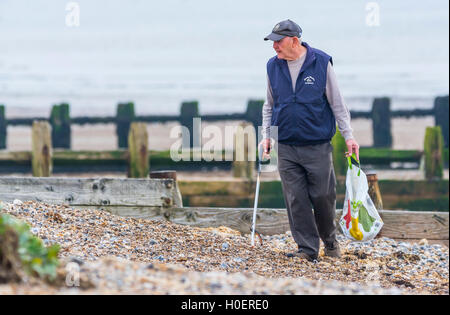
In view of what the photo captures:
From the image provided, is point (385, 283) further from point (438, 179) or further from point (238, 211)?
point (438, 179)

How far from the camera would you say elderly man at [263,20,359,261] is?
6902 mm

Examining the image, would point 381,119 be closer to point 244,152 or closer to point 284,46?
point 244,152

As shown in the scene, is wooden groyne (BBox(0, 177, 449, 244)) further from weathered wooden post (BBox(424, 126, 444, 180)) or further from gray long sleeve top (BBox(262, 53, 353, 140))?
weathered wooden post (BBox(424, 126, 444, 180))

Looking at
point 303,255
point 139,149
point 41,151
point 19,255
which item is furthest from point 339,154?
point 19,255

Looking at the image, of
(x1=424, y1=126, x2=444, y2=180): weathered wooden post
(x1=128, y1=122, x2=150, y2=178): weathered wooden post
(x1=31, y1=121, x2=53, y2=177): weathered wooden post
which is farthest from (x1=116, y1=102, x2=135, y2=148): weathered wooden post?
(x1=424, y1=126, x2=444, y2=180): weathered wooden post

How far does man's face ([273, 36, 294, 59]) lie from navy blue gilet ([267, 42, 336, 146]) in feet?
0.40

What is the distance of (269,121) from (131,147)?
5451 millimetres

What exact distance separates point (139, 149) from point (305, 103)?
5.90 m

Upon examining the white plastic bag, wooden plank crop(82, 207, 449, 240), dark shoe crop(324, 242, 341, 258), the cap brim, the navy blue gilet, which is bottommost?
dark shoe crop(324, 242, 341, 258)

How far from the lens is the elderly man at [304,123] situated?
6902 millimetres

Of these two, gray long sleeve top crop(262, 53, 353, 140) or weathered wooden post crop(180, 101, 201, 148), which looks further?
weathered wooden post crop(180, 101, 201, 148)

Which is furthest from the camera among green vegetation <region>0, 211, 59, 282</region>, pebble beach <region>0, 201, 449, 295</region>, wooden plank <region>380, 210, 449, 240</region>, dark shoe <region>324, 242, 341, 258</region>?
wooden plank <region>380, 210, 449, 240</region>

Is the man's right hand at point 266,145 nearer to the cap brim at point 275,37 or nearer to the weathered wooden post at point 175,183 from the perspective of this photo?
the cap brim at point 275,37

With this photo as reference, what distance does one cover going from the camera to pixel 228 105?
30.2 metres
